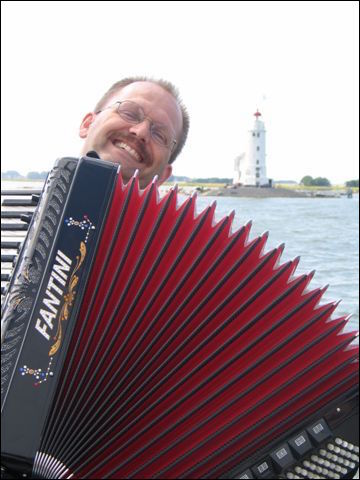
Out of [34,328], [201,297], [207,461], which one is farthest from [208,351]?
[34,328]

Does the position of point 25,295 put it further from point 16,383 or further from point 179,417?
point 179,417

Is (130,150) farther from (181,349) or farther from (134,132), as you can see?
(181,349)

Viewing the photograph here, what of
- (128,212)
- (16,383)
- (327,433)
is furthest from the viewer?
(327,433)

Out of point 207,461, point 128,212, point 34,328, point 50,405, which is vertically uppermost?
point 128,212

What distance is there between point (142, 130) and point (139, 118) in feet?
0.14

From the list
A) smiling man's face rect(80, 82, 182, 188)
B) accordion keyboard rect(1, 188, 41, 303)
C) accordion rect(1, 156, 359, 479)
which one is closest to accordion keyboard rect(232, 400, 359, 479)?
accordion rect(1, 156, 359, 479)

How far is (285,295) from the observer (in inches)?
43.6

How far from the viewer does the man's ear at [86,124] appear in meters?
1.60

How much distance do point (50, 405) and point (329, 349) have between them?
54cm

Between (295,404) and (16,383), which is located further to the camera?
(295,404)

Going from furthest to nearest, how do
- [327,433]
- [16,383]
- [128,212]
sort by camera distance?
[327,433], [128,212], [16,383]

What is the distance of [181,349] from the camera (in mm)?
1083

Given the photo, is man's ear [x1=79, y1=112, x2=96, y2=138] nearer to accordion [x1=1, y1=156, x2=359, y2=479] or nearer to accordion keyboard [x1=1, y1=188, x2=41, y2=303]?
accordion keyboard [x1=1, y1=188, x2=41, y2=303]

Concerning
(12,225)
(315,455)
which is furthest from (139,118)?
(315,455)
